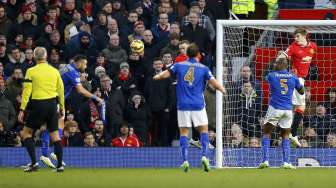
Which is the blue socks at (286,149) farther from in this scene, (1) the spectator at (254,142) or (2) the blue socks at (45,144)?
(2) the blue socks at (45,144)

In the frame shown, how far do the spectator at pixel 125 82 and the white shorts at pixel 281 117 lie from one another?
4.17 metres

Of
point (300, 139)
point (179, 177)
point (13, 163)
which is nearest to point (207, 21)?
point (300, 139)

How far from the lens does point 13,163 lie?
23.9m

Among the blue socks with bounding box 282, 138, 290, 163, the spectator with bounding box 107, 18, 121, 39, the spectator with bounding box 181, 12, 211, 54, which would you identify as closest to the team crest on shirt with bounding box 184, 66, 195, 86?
the blue socks with bounding box 282, 138, 290, 163

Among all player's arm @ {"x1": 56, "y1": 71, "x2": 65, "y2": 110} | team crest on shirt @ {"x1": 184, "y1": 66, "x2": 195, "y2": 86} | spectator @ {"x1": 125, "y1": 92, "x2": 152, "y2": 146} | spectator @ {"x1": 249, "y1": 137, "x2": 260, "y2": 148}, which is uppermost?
team crest on shirt @ {"x1": 184, "y1": 66, "x2": 195, "y2": 86}

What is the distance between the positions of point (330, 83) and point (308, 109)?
0.78m

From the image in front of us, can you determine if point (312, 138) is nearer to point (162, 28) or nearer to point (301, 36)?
point (301, 36)

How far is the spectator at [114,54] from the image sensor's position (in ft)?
83.9

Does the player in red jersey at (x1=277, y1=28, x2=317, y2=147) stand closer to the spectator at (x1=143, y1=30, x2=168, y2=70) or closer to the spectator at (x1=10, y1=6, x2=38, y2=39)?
the spectator at (x1=143, y1=30, x2=168, y2=70)

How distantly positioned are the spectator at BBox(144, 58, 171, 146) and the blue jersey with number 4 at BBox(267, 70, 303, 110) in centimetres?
369

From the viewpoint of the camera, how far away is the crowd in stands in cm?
2431

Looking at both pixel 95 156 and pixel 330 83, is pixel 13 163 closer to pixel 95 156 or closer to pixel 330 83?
pixel 95 156

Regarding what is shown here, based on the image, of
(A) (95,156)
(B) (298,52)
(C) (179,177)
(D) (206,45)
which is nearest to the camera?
(C) (179,177)

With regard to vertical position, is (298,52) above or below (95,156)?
above
